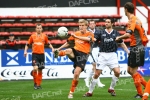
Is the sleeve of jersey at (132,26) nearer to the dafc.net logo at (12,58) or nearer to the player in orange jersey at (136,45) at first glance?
the player in orange jersey at (136,45)

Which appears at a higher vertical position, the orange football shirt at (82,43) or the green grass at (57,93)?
the orange football shirt at (82,43)

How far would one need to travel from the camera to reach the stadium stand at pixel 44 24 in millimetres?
28297

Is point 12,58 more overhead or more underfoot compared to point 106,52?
more underfoot

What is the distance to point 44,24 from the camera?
95.0ft

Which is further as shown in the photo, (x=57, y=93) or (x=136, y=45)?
(x=57, y=93)

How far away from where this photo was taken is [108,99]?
40.9ft

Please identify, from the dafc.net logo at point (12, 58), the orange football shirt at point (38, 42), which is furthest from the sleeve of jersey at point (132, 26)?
the dafc.net logo at point (12, 58)

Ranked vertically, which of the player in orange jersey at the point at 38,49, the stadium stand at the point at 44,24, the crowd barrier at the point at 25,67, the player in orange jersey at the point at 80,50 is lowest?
the crowd barrier at the point at 25,67

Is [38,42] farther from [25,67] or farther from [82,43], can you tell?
[82,43]

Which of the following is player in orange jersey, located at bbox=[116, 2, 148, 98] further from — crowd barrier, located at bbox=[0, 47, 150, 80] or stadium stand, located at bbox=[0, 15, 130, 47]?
stadium stand, located at bbox=[0, 15, 130, 47]

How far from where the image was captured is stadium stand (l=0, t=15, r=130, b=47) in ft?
92.8

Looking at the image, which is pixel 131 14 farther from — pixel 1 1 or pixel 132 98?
pixel 1 1

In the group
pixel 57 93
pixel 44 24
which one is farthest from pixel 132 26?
pixel 44 24

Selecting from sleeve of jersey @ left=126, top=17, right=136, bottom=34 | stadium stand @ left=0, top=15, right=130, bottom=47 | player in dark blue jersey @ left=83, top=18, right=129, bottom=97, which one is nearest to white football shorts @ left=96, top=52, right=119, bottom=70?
player in dark blue jersey @ left=83, top=18, right=129, bottom=97
